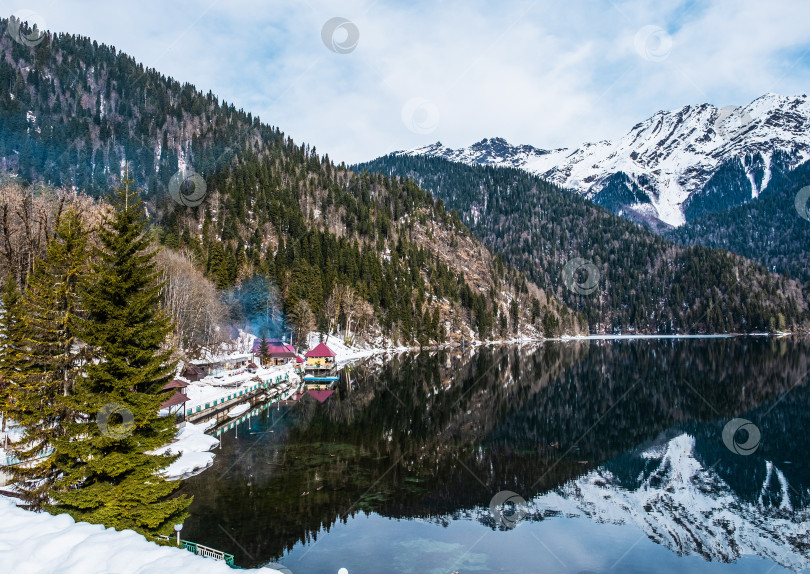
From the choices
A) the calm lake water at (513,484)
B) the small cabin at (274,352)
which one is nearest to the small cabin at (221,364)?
the small cabin at (274,352)

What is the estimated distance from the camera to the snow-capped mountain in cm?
2714

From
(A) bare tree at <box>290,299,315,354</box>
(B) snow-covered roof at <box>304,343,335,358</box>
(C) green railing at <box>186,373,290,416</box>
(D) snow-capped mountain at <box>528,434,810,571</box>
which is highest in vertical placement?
(A) bare tree at <box>290,299,315,354</box>

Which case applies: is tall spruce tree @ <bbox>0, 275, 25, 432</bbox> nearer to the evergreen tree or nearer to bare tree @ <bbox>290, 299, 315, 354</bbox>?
the evergreen tree

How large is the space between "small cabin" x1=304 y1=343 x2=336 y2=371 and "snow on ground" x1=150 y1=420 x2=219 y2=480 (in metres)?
41.0

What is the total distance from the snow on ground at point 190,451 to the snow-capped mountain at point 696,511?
21.8 m

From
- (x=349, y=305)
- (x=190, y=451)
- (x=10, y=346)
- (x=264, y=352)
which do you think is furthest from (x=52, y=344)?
(x=349, y=305)

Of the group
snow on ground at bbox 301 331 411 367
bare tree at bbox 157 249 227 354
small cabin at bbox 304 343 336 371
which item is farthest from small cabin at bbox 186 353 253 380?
snow on ground at bbox 301 331 411 367

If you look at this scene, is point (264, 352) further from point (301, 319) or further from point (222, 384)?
point (222, 384)

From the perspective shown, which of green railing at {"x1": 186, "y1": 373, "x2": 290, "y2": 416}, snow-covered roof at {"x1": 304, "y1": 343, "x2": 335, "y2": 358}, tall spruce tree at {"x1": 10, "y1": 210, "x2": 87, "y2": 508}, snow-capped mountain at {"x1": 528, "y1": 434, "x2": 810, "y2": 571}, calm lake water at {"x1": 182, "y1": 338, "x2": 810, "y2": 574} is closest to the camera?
tall spruce tree at {"x1": 10, "y1": 210, "x2": 87, "y2": 508}

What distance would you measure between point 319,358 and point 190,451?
54381 millimetres

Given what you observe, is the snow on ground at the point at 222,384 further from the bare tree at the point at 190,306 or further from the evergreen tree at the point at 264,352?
the bare tree at the point at 190,306

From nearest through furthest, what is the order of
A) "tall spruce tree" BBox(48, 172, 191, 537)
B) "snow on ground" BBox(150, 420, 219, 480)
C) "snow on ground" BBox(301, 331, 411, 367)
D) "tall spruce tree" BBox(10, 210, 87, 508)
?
"tall spruce tree" BBox(48, 172, 191, 537)
"tall spruce tree" BBox(10, 210, 87, 508)
"snow on ground" BBox(150, 420, 219, 480)
"snow on ground" BBox(301, 331, 411, 367)

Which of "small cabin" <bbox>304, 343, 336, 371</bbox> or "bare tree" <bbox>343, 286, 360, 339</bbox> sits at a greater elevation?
"bare tree" <bbox>343, 286, 360, 339</bbox>

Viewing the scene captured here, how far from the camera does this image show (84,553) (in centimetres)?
1433
